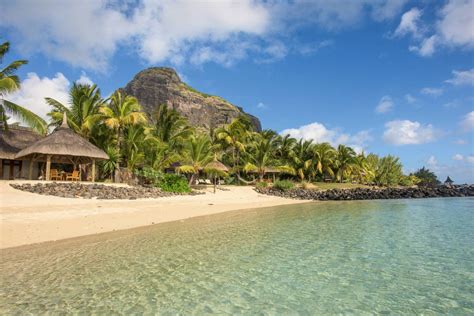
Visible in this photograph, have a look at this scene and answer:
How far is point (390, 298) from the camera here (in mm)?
4328

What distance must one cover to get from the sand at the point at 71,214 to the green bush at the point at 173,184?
3.36 m

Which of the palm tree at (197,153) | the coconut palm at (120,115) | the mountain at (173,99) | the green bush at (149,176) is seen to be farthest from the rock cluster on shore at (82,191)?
the mountain at (173,99)

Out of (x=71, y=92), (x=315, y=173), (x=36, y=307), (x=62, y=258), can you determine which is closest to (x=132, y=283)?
(x=36, y=307)

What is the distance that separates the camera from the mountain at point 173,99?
255 feet

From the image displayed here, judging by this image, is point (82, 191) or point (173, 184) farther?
point (173, 184)

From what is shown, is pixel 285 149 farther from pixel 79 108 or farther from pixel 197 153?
pixel 79 108

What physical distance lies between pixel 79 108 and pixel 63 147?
6236 mm

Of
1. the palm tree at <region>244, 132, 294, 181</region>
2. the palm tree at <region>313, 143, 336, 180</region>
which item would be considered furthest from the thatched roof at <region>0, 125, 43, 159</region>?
the palm tree at <region>313, 143, 336, 180</region>

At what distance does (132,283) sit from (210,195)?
1594 cm

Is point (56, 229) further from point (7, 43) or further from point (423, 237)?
point (7, 43)

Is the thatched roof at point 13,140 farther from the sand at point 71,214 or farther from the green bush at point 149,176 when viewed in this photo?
the green bush at point 149,176

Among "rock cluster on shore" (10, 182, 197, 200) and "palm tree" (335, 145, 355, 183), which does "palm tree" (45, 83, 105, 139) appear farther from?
"palm tree" (335, 145, 355, 183)

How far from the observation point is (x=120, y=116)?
21.9 metres

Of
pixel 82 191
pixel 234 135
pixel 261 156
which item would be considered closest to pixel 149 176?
pixel 82 191
